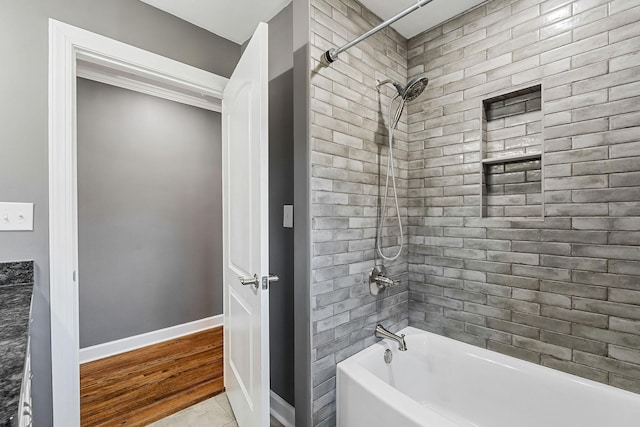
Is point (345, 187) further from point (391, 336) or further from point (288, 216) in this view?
point (391, 336)

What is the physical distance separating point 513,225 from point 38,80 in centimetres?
245

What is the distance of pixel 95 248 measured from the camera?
8.32ft

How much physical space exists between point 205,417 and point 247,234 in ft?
4.07

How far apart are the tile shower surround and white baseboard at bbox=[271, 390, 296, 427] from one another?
0.28 metres

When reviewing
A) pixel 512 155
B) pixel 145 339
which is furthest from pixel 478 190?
pixel 145 339

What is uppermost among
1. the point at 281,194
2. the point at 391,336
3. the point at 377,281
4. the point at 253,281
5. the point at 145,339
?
the point at 281,194

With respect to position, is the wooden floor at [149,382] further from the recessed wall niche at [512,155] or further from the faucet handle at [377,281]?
the recessed wall niche at [512,155]

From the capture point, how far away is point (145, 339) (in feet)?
9.07

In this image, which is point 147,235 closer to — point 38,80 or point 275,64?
point 38,80

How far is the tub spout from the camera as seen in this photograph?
176 cm

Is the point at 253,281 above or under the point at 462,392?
above

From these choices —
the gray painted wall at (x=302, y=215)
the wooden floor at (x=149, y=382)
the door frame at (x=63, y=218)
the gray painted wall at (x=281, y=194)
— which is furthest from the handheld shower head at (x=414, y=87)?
the wooden floor at (x=149, y=382)

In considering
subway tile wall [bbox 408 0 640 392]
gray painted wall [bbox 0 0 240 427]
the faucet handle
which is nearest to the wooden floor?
gray painted wall [bbox 0 0 240 427]

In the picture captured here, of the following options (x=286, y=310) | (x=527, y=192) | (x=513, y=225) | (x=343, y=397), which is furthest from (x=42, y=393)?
(x=527, y=192)
